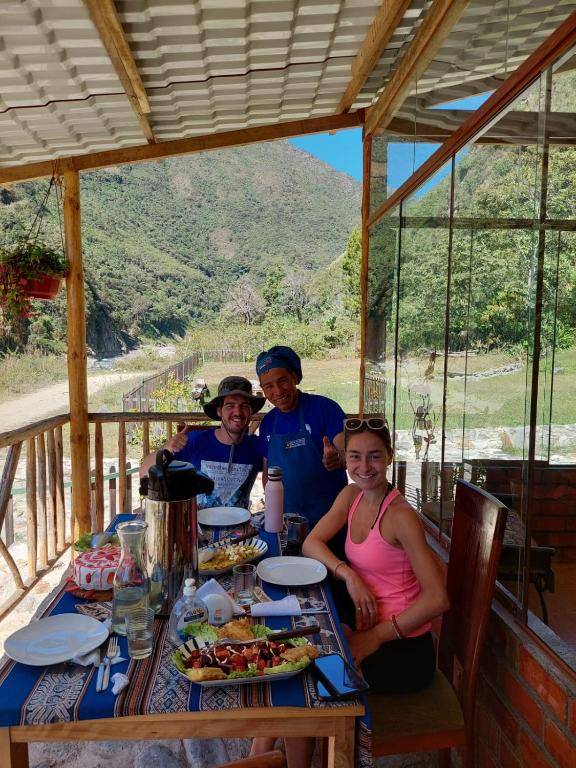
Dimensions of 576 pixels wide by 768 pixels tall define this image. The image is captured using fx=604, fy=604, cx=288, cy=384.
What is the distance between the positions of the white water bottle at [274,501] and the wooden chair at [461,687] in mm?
684

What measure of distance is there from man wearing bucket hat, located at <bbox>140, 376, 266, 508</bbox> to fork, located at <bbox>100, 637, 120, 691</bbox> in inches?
51.5

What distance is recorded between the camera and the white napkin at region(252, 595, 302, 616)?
152cm

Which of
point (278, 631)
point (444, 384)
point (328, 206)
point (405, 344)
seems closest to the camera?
point (278, 631)

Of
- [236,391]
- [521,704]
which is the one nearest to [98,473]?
[236,391]

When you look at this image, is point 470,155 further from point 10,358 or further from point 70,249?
point 10,358

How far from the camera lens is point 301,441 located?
271 centimetres

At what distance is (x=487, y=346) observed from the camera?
6.77 ft

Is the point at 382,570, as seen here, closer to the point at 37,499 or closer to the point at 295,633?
the point at 295,633

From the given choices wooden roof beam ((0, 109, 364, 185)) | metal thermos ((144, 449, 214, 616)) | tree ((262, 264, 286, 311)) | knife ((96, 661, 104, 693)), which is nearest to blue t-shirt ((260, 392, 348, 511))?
metal thermos ((144, 449, 214, 616))

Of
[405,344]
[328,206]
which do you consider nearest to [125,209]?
[328,206]

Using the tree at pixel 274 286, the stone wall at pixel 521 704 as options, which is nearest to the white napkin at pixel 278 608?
the stone wall at pixel 521 704

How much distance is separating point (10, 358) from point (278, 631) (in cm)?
2309

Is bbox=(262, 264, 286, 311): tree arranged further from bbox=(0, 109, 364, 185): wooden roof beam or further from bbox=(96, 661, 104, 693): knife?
bbox=(96, 661, 104, 693): knife

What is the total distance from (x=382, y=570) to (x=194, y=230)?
2967cm
